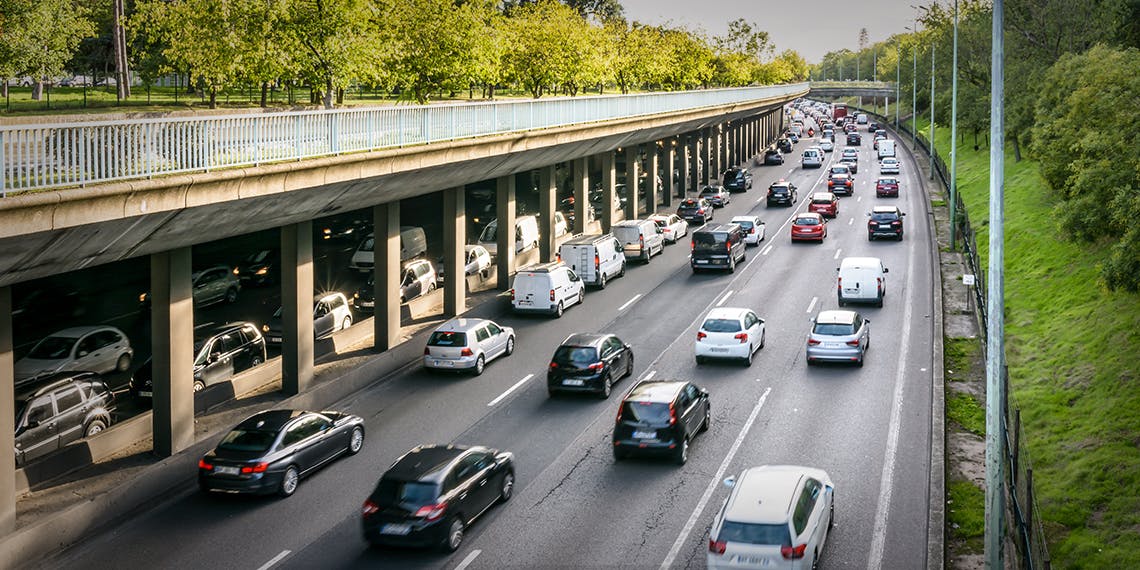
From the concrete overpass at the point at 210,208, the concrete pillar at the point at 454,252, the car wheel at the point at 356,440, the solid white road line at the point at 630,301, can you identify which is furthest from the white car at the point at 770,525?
the solid white road line at the point at 630,301

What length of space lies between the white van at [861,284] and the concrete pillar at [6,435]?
84.5 feet

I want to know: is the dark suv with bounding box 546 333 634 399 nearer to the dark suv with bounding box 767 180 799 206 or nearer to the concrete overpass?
the concrete overpass

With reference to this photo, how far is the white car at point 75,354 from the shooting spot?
91.7 ft

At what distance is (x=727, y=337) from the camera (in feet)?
95.8

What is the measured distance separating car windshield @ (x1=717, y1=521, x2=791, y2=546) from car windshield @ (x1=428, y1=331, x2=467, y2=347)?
47.4ft

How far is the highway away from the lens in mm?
17812

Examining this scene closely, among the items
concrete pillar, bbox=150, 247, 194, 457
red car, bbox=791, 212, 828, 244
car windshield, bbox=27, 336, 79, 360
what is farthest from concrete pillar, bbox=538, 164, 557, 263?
concrete pillar, bbox=150, 247, 194, 457

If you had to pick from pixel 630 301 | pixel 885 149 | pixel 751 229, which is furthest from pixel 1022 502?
pixel 885 149

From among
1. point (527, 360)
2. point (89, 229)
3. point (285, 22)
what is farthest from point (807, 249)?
point (89, 229)

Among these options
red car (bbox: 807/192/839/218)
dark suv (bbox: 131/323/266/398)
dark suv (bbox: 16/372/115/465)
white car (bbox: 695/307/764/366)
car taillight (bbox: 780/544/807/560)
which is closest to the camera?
car taillight (bbox: 780/544/807/560)

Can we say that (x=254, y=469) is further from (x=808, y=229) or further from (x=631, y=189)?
(x=631, y=189)

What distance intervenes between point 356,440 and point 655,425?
6.63 metres

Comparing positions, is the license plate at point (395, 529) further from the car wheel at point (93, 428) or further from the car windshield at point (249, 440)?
the car wheel at point (93, 428)

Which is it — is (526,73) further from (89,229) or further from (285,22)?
(89,229)
